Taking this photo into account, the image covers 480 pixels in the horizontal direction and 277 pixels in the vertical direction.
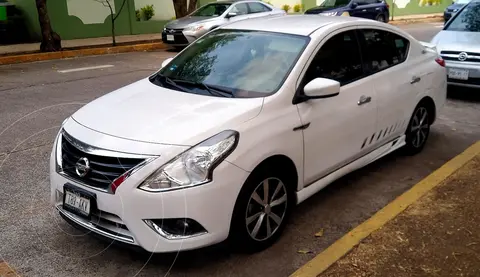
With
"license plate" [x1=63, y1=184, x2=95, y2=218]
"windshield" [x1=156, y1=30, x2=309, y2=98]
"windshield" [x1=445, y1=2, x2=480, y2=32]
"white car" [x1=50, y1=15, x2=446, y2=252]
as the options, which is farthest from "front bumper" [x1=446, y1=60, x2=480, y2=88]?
"license plate" [x1=63, y1=184, x2=95, y2=218]

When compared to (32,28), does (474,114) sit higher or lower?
lower

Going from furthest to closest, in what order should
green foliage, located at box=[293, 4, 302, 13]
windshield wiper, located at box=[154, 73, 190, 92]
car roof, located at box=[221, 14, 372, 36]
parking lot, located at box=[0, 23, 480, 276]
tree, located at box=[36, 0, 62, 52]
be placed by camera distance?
1. green foliage, located at box=[293, 4, 302, 13]
2. tree, located at box=[36, 0, 62, 52]
3. car roof, located at box=[221, 14, 372, 36]
4. windshield wiper, located at box=[154, 73, 190, 92]
5. parking lot, located at box=[0, 23, 480, 276]

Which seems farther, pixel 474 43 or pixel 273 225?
pixel 474 43

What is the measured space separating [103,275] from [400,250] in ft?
6.67

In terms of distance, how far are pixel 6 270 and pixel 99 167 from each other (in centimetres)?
100

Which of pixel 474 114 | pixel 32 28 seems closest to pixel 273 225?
pixel 474 114

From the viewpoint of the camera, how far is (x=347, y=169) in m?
4.29

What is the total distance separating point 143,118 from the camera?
337cm

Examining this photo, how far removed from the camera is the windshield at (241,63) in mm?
3799

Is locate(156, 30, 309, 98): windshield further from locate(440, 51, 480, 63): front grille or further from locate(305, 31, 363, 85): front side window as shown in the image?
locate(440, 51, 480, 63): front grille

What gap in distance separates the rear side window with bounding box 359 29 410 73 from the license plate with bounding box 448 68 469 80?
3.11 metres

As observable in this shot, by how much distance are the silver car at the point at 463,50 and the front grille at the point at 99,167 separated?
650 centimetres

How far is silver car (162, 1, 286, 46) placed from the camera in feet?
45.8

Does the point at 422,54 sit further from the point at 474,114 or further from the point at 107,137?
the point at 107,137
